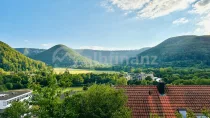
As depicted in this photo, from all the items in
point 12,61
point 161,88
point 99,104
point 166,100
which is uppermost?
point 12,61

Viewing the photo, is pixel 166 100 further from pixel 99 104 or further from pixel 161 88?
pixel 99 104

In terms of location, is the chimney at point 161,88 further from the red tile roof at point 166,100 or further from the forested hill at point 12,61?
the forested hill at point 12,61

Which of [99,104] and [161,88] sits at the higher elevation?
[161,88]

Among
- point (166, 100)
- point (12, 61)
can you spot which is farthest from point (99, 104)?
point (12, 61)

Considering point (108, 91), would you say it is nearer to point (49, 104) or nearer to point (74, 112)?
point (74, 112)

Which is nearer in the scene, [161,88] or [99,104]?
[99,104]

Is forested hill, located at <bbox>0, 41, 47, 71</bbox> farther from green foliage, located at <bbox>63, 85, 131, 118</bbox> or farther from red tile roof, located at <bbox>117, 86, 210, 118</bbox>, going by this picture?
green foliage, located at <bbox>63, 85, 131, 118</bbox>

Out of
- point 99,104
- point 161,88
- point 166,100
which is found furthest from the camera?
point 161,88

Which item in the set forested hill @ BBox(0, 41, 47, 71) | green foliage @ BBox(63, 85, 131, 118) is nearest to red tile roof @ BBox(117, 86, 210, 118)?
green foliage @ BBox(63, 85, 131, 118)
